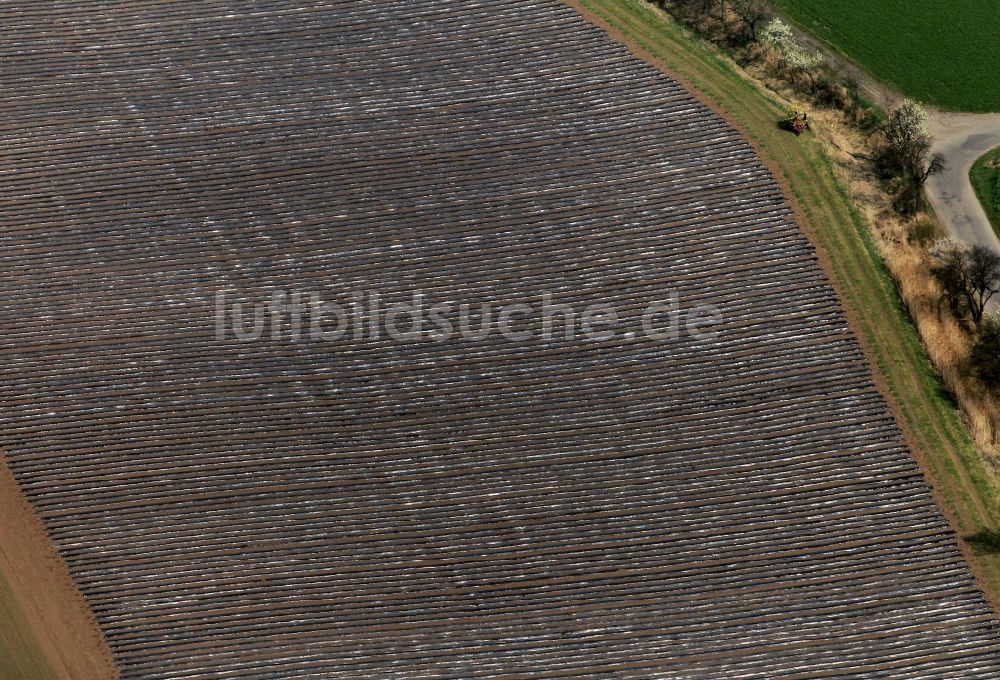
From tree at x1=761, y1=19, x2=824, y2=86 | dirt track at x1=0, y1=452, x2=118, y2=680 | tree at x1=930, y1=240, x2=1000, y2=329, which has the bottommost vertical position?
dirt track at x1=0, y1=452, x2=118, y2=680

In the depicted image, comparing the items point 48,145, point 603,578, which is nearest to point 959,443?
point 603,578

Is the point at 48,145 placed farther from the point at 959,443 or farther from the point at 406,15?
the point at 959,443

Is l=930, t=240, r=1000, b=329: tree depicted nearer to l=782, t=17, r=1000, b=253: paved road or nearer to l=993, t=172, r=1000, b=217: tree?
l=782, t=17, r=1000, b=253: paved road

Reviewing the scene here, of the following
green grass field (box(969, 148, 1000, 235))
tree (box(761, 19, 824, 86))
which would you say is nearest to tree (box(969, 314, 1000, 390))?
green grass field (box(969, 148, 1000, 235))

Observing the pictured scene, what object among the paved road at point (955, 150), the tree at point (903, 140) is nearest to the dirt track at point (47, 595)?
the tree at point (903, 140)

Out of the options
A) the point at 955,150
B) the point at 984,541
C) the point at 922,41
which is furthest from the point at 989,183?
the point at 984,541

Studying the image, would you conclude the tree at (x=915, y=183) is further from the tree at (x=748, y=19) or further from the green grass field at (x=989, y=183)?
the tree at (x=748, y=19)

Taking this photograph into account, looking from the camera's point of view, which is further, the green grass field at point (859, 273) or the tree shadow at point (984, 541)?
the green grass field at point (859, 273)
